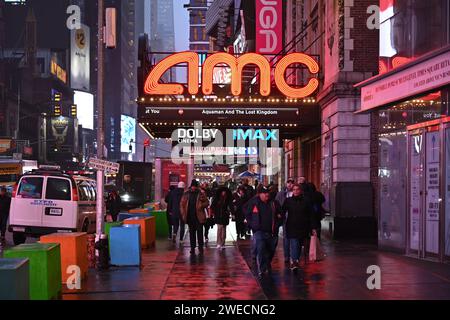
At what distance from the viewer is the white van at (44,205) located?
2019cm

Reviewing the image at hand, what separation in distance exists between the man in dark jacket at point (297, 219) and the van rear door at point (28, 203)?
882 cm

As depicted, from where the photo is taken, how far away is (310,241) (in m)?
16.2

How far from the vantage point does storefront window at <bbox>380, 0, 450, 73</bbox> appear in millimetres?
14875

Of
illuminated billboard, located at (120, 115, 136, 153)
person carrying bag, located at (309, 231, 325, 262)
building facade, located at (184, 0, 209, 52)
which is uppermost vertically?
building facade, located at (184, 0, 209, 52)

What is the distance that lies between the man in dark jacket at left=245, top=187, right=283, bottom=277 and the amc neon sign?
11230 mm

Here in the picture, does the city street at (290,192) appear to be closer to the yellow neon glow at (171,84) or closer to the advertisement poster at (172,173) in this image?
the yellow neon glow at (171,84)

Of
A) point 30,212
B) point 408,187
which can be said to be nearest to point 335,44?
point 408,187

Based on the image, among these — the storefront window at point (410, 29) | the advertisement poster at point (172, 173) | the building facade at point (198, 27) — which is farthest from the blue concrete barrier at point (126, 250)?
the building facade at point (198, 27)

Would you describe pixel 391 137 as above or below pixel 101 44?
below

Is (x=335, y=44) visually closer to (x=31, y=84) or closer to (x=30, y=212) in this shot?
(x=30, y=212)

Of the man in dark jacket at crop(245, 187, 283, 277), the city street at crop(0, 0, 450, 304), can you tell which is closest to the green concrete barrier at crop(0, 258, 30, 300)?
the city street at crop(0, 0, 450, 304)

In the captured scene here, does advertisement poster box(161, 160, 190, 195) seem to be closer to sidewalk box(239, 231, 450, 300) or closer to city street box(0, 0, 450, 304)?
city street box(0, 0, 450, 304)

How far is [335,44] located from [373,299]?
42.7ft

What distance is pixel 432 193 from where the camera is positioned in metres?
15.5
